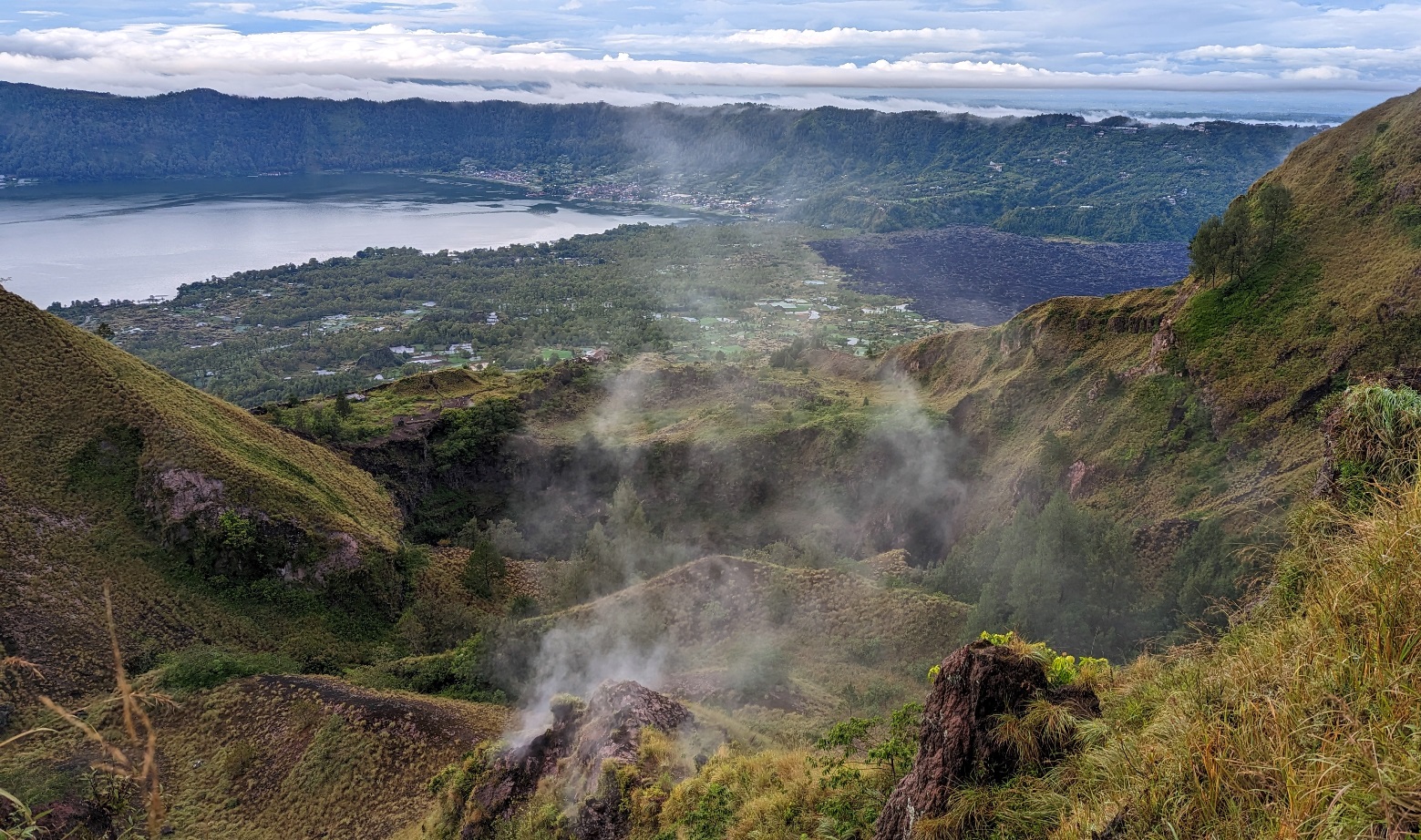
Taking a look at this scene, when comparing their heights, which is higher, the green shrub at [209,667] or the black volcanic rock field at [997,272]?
the black volcanic rock field at [997,272]

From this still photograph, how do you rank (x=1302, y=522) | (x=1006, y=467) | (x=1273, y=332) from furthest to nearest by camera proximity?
(x=1006, y=467), (x=1273, y=332), (x=1302, y=522)

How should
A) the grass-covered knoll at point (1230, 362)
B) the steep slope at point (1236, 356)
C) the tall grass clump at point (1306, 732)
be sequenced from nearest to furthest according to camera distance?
1. the tall grass clump at point (1306, 732)
2. the grass-covered knoll at point (1230, 362)
3. the steep slope at point (1236, 356)

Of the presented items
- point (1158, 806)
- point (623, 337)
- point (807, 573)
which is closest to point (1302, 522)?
Result: point (1158, 806)

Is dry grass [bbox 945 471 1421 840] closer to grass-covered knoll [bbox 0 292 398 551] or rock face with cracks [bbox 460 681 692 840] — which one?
rock face with cracks [bbox 460 681 692 840]

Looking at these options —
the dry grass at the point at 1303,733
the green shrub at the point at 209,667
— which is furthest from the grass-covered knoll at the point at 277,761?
the dry grass at the point at 1303,733

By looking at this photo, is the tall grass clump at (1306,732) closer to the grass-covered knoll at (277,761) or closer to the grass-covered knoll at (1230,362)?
the grass-covered knoll at (277,761)

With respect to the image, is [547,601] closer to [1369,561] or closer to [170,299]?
[1369,561]
